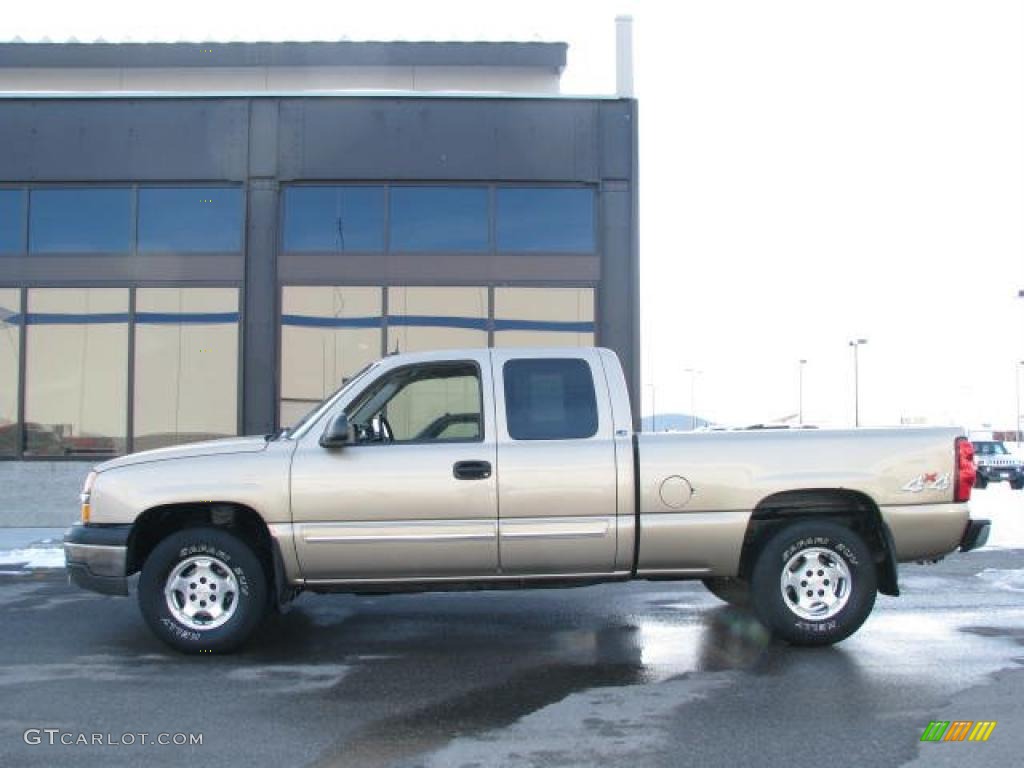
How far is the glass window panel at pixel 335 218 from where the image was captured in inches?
541

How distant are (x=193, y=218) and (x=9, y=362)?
3.43 m

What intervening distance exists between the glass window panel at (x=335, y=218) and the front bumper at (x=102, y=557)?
8.20 metres

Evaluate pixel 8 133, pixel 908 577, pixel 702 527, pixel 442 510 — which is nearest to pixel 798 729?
pixel 702 527

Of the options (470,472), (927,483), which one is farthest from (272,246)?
(927,483)

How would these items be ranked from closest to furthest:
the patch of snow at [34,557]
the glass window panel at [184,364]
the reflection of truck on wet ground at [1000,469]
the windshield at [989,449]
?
the patch of snow at [34,557] → the glass window panel at [184,364] → the reflection of truck on wet ground at [1000,469] → the windshield at [989,449]

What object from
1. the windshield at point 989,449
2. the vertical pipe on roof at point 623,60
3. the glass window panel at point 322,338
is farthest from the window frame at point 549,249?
the windshield at point 989,449

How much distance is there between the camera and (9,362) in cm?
1387

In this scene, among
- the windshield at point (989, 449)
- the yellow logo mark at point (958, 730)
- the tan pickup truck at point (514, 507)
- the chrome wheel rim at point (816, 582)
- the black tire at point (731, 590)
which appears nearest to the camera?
the yellow logo mark at point (958, 730)

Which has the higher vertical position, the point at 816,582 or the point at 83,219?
the point at 83,219

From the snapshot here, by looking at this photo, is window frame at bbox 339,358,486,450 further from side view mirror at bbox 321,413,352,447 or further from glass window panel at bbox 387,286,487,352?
glass window panel at bbox 387,286,487,352

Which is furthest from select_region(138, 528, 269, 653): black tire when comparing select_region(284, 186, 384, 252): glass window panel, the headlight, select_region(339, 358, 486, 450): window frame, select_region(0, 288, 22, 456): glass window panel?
select_region(0, 288, 22, 456): glass window panel

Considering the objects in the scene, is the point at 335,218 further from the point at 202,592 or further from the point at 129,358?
the point at 202,592

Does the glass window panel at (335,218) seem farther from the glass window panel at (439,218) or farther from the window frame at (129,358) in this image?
the window frame at (129,358)

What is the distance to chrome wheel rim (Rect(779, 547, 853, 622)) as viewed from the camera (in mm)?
6207
